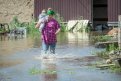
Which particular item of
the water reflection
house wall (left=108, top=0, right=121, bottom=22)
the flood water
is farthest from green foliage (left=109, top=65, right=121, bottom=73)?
house wall (left=108, top=0, right=121, bottom=22)

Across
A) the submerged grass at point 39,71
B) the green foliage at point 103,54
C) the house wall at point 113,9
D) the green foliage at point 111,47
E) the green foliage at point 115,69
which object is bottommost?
the submerged grass at point 39,71

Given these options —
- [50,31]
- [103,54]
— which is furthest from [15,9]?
[103,54]

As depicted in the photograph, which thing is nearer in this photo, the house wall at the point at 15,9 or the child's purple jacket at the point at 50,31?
the child's purple jacket at the point at 50,31

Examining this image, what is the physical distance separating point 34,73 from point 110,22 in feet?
77.7

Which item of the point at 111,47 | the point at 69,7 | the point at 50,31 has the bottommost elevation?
the point at 111,47

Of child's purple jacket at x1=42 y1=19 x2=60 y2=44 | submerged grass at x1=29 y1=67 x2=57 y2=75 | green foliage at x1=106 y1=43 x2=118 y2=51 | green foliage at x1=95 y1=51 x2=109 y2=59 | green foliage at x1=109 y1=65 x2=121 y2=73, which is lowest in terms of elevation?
submerged grass at x1=29 y1=67 x2=57 y2=75

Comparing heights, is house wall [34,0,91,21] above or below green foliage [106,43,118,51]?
above

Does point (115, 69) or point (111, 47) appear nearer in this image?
point (115, 69)

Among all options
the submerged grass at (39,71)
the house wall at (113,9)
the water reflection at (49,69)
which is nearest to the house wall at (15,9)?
the house wall at (113,9)

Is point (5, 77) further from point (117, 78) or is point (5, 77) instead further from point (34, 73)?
point (117, 78)

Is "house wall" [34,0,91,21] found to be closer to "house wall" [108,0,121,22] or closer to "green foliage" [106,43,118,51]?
"house wall" [108,0,121,22]

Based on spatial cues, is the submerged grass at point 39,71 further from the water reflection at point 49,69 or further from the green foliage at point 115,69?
the green foliage at point 115,69

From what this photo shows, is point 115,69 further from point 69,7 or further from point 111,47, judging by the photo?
point 69,7

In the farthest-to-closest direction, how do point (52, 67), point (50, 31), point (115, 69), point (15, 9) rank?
point (15, 9), point (50, 31), point (52, 67), point (115, 69)
